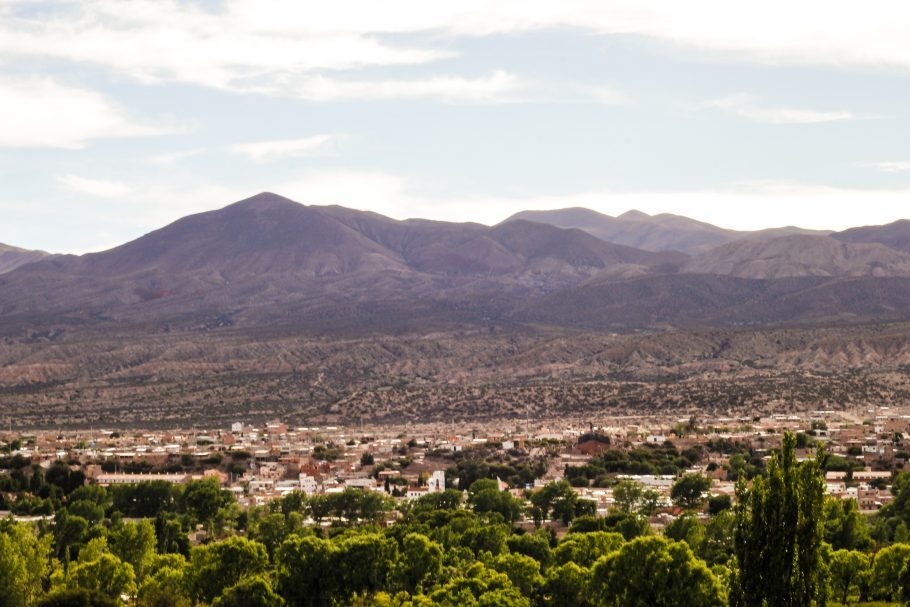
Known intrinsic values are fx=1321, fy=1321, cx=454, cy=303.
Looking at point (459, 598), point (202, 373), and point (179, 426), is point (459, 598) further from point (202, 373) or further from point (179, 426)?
point (202, 373)

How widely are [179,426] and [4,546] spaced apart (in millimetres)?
80845

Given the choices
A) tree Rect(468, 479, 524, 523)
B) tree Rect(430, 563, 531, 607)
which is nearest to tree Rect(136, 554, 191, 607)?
tree Rect(430, 563, 531, 607)

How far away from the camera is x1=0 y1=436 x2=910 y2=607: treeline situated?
94.1 ft

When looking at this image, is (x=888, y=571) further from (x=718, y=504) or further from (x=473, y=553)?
(x=718, y=504)

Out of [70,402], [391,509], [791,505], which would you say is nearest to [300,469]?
[391,509]

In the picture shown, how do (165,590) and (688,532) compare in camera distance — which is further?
(688,532)

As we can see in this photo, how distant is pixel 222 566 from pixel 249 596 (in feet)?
13.8

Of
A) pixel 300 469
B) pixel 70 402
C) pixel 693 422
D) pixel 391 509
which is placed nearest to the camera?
pixel 391 509

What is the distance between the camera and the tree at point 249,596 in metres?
41.9

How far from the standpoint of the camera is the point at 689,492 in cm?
6831

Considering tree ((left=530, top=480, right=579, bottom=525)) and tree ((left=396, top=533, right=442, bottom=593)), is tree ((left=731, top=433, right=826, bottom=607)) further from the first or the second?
tree ((left=530, top=480, right=579, bottom=525))

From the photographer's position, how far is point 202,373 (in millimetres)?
171125

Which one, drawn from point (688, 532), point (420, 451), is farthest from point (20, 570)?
point (420, 451)

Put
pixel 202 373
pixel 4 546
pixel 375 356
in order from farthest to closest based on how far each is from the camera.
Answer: pixel 375 356 < pixel 202 373 < pixel 4 546
